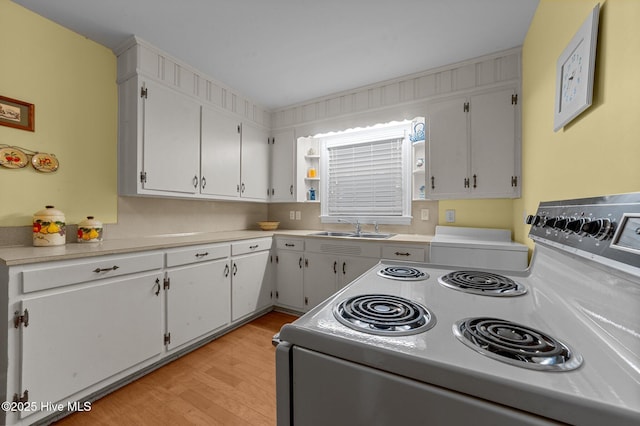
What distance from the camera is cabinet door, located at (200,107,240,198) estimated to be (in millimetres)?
2699

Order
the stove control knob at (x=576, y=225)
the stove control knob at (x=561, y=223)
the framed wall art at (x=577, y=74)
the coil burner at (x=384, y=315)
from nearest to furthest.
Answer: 1. the coil burner at (x=384, y=315)
2. the stove control knob at (x=576, y=225)
3. the stove control knob at (x=561, y=223)
4. the framed wall art at (x=577, y=74)

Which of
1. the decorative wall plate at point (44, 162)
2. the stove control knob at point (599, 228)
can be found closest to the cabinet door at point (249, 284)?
the decorative wall plate at point (44, 162)

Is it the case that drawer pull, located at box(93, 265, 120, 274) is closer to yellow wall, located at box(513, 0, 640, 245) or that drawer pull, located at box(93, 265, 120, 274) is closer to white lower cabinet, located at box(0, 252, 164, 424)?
white lower cabinet, located at box(0, 252, 164, 424)

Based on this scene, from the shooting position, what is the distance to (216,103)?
2793 mm

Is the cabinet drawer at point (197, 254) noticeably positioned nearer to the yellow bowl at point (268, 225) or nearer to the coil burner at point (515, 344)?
the yellow bowl at point (268, 225)

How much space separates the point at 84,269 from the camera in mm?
1575

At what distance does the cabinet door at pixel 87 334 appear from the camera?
1400mm

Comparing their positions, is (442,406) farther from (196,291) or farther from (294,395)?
(196,291)

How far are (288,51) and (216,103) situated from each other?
1.00 meters

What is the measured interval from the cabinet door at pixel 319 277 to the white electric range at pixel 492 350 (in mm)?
1830

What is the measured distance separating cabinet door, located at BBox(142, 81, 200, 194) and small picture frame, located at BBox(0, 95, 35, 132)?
0.66 m

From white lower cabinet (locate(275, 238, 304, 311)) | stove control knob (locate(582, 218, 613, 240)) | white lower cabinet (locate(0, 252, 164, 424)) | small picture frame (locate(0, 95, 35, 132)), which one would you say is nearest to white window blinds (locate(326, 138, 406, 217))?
white lower cabinet (locate(275, 238, 304, 311))

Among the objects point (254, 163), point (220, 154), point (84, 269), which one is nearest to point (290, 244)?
point (254, 163)

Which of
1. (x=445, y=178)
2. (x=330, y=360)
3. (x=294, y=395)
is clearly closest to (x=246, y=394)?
(x=294, y=395)
